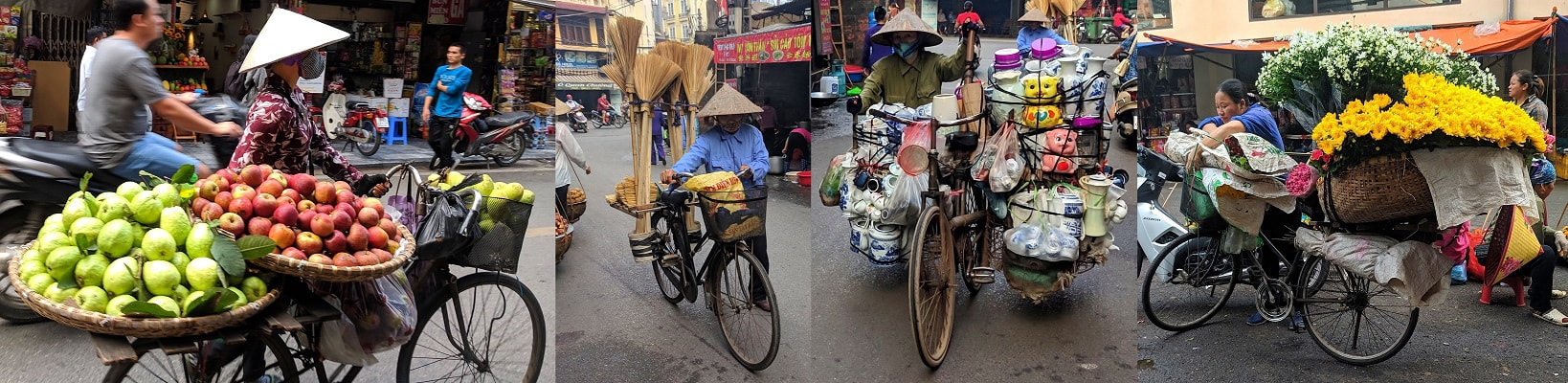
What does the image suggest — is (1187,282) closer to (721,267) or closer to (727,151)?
(721,267)

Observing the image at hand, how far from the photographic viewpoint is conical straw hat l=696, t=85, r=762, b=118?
3.10m

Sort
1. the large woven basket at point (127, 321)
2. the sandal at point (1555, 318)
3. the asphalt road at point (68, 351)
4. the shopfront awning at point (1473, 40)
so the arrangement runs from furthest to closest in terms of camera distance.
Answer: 1. the shopfront awning at point (1473, 40)
2. the sandal at point (1555, 318)
3. the asphalt road at point (68, 351)
4. the large woven basket at point (127, 321)

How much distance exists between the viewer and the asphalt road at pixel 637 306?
3.12 metres

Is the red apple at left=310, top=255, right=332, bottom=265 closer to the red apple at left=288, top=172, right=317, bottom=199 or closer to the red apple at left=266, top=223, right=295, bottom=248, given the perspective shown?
the red apple at left=266, top=223, right=295, bottom=248

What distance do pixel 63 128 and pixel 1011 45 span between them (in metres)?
3.31

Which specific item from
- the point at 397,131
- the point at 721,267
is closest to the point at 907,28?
the point at 721,267

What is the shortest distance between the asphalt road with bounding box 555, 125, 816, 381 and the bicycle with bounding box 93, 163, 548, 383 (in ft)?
0.75

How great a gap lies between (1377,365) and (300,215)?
420cm

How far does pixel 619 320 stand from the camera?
323 cm

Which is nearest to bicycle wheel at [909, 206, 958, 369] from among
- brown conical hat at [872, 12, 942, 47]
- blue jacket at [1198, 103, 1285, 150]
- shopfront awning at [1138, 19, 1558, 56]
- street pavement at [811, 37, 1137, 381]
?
street pavement at [811, 37, 1137, 381]

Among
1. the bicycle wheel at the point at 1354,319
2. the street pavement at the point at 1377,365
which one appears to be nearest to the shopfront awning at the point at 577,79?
the street pavement at the point at 1377,365

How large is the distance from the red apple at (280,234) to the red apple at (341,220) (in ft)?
0.38

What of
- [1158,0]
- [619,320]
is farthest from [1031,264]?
[1158,0]

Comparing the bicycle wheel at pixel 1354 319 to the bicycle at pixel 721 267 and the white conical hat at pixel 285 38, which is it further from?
the white conical hat at pixel 285 38
